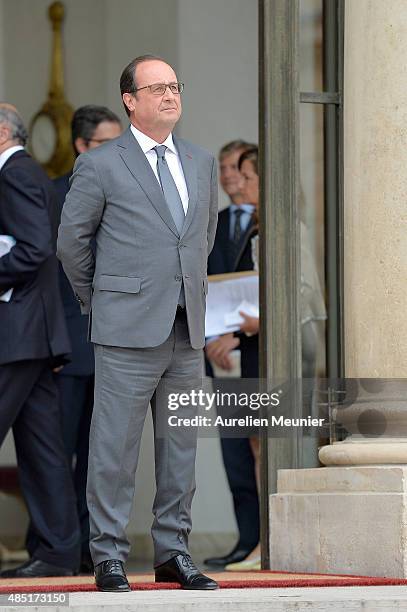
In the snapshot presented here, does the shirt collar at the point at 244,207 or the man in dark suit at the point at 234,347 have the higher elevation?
the shirt collar at the point at 244,207

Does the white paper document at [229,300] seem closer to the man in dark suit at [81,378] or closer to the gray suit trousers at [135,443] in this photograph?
the man in dark suit at [81,378]

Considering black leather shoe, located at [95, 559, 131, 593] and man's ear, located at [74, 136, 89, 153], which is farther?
man's ear, located at [74, 136, 89, 153]

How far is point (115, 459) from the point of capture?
554 cm

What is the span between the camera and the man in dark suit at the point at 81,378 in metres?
7.73

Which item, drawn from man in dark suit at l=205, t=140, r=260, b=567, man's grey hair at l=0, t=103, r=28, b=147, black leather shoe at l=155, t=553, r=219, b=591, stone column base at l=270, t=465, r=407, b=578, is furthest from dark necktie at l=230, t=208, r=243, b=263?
black leather shoe at l=155, t=553, r=219, b=591

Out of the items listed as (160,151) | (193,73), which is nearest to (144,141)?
(160,151)

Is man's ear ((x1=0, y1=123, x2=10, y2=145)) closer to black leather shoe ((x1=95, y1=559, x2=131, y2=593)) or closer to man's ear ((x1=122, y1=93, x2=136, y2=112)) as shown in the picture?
man's ear ((x1=122, y1=93, x2=136, y2=112))

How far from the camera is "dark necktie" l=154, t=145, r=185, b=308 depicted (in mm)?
5586

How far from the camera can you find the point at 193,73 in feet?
31.4

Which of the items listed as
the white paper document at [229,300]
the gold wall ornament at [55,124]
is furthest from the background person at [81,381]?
the gold wall ornament at [55,124]

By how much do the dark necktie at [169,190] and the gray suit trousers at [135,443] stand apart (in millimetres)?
349

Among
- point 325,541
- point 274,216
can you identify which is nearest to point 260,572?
point 325,541

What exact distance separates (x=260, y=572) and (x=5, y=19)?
180 inches

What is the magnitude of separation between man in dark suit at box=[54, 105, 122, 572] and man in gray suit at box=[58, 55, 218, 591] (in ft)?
6.84
